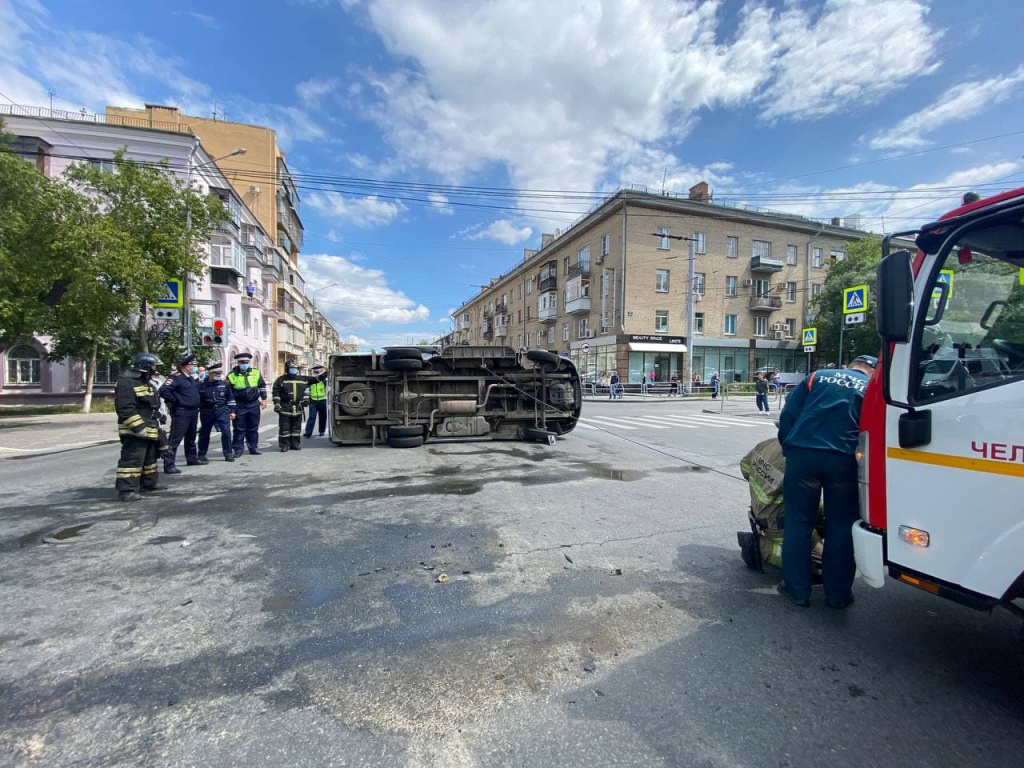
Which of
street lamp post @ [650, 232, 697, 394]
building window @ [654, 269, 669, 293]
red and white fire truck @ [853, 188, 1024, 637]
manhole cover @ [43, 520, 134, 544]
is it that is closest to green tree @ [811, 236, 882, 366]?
street lamp post @ [650, 232, 697, 394]

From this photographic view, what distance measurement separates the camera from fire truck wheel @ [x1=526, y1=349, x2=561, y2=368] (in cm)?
937

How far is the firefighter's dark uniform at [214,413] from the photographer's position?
8109mm

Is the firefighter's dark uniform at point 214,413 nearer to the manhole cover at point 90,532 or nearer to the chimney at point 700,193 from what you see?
the manhole cover at point 90,532

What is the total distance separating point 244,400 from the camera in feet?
28.0

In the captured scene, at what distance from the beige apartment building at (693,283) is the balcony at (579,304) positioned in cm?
10

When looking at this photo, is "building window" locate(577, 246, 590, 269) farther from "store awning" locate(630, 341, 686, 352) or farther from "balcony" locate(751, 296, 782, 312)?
"balcony" locate(751, 296, 782, 312)

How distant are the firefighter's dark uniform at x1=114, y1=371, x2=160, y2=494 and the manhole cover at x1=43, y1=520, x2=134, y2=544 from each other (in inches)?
38.3

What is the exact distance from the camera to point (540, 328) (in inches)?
1907

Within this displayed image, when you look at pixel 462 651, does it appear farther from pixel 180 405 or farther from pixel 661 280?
pixel 661 280

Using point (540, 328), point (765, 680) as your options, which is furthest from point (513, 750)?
point (540, 328)

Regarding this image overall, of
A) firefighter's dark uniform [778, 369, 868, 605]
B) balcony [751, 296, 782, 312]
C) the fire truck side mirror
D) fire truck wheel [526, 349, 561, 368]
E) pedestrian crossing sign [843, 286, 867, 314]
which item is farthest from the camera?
balcony [751, 296, 782, 312]

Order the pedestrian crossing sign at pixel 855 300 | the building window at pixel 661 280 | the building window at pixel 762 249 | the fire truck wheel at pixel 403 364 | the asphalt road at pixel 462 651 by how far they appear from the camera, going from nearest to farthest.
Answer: the asphalt road at pixel 462 651
the fire truck wheel at pixel 403 364
the pedestrian crossing sign at pixel 855 300
the building window at pixel 661 280
the building window at pixel 762 249

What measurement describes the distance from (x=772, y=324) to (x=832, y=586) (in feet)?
130

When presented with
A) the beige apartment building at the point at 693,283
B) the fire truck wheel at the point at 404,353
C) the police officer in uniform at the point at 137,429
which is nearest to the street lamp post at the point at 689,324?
the beige apartment building at the point at 693,283
